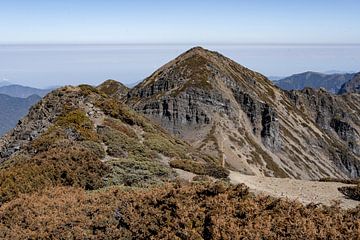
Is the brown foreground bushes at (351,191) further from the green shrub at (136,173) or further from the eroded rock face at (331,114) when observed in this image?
the eroded rock face at (331,114)

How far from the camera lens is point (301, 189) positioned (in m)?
21.3

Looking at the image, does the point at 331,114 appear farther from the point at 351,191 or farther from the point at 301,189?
the point at 351,191

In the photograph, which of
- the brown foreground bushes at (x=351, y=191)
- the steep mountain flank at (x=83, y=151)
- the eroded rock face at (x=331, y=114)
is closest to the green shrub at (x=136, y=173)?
the steep mountain flank at (x=83, y=151)

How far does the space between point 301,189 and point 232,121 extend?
6383cm

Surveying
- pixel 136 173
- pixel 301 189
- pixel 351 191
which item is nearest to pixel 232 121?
pixel 301 189

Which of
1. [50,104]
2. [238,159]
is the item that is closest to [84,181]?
[50,104]

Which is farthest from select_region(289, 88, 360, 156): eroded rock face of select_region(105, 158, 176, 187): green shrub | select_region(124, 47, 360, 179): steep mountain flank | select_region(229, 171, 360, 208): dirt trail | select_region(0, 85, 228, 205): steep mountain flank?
select_region(105, 158, 176, 187): green shrub

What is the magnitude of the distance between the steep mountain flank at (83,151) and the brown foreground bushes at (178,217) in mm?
4000

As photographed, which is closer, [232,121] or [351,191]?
[351,191]

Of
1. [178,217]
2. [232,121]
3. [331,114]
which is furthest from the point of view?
[331,114]

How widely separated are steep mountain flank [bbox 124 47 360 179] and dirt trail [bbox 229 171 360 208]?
42.3m

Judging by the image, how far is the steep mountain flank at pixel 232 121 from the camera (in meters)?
75.8

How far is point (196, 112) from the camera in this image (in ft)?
274

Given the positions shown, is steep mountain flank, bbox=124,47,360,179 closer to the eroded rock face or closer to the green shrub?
the eroded rock face
